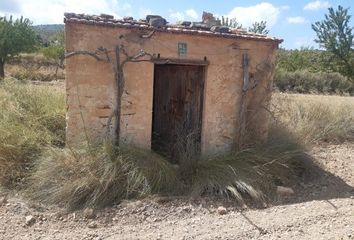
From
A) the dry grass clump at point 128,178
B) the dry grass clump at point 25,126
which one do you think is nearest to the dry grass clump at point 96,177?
the dry grass clump at point 128,178

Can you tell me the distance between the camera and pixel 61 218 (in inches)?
199

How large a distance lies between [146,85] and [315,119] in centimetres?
602

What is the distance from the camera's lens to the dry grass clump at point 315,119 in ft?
30.2

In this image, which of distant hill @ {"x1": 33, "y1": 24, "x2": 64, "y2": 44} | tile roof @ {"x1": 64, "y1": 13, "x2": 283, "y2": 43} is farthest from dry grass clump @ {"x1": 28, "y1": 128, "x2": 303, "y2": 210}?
distant hill @ {"x1": 33, "y1": 24, "x2": 64, "y2": 44}

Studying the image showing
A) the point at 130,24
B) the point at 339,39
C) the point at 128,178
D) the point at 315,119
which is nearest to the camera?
the point at 128,178

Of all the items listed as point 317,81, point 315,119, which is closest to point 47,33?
point 317,81

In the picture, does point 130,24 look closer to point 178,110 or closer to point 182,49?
point 182,49

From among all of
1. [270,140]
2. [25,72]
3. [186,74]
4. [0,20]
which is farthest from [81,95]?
[0,20]

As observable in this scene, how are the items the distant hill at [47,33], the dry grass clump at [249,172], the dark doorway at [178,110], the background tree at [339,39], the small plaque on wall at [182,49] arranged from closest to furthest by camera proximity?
1. the dry grass clump at [249,172]
2. the small plaque on wall at [182,49]
3. the dark doorway at [178,110]
4. the background tree at [339,39]
5. the distant hill at [47,33]

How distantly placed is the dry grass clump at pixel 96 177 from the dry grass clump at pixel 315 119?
4.01m

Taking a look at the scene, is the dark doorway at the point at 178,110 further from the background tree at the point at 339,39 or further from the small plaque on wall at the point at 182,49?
the background tree at the point at 339,39

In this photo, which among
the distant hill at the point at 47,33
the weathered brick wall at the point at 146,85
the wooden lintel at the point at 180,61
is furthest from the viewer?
the distant hill at the point at 47,33

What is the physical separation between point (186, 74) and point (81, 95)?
228 centimetres

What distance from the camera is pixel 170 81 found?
26.1 feet
